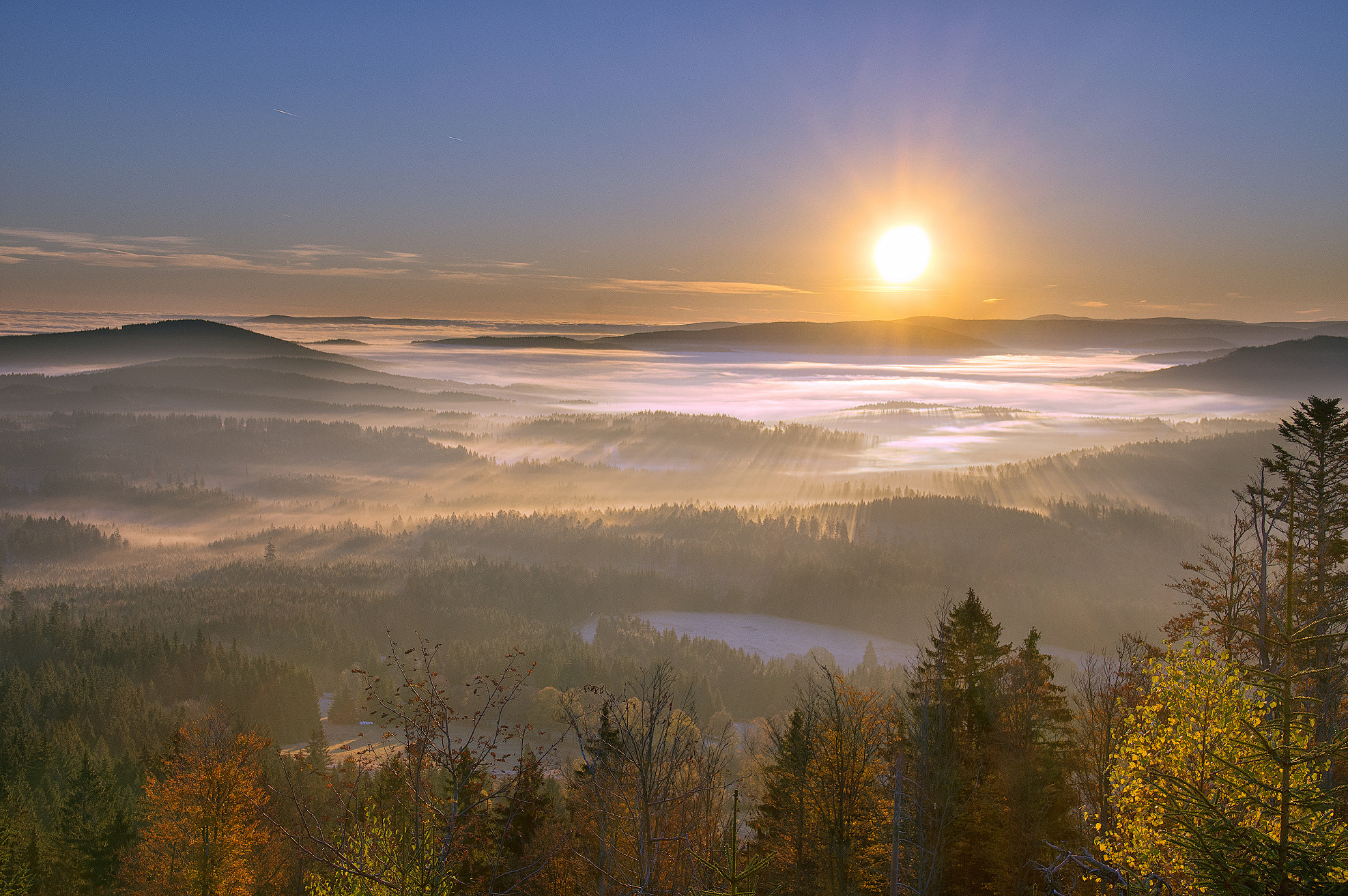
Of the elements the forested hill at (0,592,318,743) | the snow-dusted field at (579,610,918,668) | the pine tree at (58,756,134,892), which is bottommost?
the snow-dusted field at (579,610,918,668)

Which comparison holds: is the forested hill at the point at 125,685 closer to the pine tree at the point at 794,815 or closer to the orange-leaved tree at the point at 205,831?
the orange-leaved tree at the point at 205,831

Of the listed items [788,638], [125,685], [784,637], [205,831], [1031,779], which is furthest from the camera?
[784,637]

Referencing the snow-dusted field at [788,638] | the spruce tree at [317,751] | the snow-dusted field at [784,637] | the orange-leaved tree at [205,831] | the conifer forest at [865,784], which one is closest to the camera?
the conifer forest at [865,784]

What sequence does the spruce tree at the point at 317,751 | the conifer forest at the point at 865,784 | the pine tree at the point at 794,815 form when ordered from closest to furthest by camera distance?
the conifer forest at the point at 865,784 < the pine tree at the point at 794,815 < the spruce tree at the point at 317,751

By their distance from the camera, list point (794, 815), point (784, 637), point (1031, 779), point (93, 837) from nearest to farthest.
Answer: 1. point (1031, 779)
2. point (794, 815)
3. point (93, 837)
4. point (784, 637)

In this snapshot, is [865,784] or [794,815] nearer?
[865,784]

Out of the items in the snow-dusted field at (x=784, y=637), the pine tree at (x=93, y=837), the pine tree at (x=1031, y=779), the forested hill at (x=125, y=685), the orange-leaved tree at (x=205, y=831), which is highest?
the pine tree at (x=1031, y=779)

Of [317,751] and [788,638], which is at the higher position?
[317,751]

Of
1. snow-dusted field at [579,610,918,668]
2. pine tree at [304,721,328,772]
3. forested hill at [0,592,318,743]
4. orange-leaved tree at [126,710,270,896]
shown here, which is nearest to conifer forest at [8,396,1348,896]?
orange-leaved tree at [126,710,270,896]

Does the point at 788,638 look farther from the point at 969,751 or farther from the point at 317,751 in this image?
the point at 969,751

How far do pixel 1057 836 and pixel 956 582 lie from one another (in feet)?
607

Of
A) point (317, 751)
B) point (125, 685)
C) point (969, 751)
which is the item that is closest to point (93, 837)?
point (969, 751)

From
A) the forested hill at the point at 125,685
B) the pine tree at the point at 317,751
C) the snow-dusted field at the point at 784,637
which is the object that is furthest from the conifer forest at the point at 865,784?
the snow-dusted field at the point at 784,637

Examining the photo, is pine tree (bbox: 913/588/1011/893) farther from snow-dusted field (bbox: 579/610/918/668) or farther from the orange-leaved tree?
snow-dusted field (bbox: 579/610/918/668)
